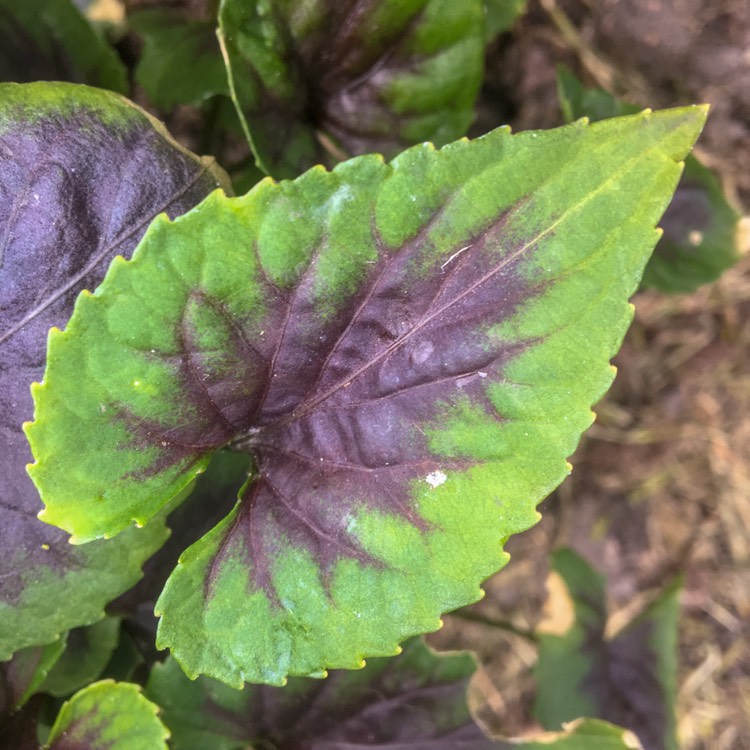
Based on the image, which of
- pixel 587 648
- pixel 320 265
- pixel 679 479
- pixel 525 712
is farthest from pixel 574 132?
pixel 525 712

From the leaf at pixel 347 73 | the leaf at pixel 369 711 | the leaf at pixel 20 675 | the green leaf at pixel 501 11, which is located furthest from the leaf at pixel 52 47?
the leaf at pixel 369 711

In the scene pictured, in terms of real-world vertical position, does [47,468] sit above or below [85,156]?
below

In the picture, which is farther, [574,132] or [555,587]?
[555,587]

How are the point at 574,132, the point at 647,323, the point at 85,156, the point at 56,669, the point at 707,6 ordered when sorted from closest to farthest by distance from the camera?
the point at 574,132, the point at 85,156, the point at 56,669, the point at 707,6, the point at 647,323

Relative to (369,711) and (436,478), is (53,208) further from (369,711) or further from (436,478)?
(369,711)

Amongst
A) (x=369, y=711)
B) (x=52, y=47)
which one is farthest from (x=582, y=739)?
(x=52, y=47)

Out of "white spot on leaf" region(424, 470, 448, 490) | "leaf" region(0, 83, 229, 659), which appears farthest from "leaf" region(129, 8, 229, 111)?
"white spot on leaf" region(424, 470, 448, 490)

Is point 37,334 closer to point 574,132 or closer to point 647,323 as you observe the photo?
point 574,132
